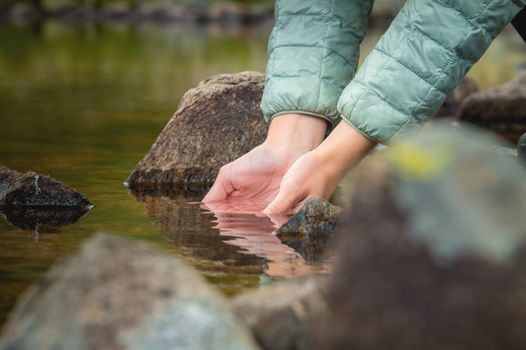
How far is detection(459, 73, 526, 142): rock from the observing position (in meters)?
6.49

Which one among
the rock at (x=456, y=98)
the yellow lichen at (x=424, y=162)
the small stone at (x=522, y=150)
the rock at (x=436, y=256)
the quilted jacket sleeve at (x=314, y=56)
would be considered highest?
the yellow lichen at (x=424, y=162)

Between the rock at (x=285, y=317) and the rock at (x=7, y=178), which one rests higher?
the rock at (x=285, y=317)

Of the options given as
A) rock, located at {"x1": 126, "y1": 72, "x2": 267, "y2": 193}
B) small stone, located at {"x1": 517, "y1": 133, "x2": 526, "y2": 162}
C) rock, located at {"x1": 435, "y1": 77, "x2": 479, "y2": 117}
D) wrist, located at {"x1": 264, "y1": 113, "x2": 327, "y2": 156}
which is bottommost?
rock, located at {"x1": 435, "y1": 77, "x2": 479, "y2": 117}

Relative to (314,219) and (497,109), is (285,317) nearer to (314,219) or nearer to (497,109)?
(314,219)

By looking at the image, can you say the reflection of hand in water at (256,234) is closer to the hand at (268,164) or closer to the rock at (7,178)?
the hand at (268,164)

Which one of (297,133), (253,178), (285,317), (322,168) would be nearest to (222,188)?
(253,178)

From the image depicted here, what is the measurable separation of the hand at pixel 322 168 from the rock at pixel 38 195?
68 cm

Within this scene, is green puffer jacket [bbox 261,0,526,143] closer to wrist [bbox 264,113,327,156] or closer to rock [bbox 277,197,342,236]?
wrist [bbox 264,113,327,156]

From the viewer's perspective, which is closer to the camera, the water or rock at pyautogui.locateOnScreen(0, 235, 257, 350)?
rock at pyautogui.locateOnScreen(0, 235, 257, 350)

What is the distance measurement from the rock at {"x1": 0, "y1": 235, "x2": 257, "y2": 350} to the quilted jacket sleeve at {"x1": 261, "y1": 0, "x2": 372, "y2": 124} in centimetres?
183

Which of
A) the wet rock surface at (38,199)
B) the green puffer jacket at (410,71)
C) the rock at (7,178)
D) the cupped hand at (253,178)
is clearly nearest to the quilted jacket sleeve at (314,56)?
the green puffer jacket at (410,71)

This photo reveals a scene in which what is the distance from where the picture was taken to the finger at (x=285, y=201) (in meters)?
3.52

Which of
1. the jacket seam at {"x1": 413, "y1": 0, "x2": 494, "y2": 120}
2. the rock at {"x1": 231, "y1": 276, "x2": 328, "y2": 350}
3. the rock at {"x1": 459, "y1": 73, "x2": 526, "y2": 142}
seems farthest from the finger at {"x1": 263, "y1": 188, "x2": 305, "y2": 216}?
the rock at {"x1": 459, "y1": 73, "x2": 526, "y2": 142}

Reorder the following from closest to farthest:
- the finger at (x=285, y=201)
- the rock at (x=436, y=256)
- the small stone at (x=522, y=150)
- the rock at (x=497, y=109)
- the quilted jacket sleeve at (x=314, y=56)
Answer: the rock at (x=436, y=256) → the finger at (x=285, y=201) → the quilted jacket sleeve at (x=314, y=56) → the small stone at (x=522, y=150) → the rock at (x=497, y=109)
